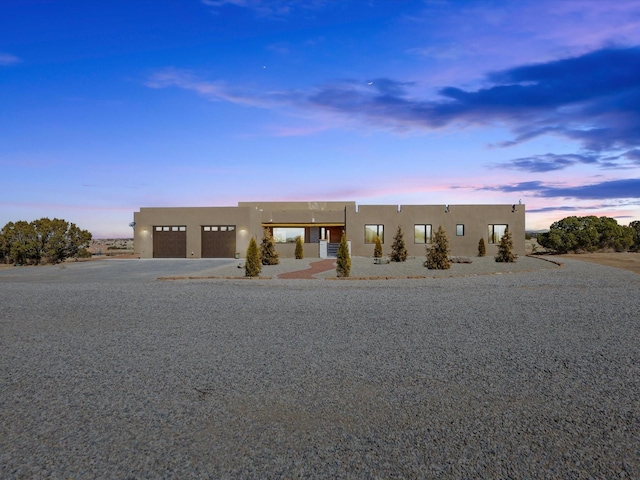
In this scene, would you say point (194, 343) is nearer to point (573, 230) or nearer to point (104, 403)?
point (104, 403)

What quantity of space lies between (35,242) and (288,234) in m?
15.4

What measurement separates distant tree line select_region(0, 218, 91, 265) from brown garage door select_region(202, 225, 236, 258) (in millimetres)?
8296

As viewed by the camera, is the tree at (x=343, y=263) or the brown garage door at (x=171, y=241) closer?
the tree at (x=343, y=263)

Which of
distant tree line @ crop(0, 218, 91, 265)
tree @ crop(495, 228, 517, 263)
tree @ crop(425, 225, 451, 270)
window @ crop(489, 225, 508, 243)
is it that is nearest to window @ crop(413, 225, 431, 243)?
window @ crop(489, 225, 508, 243)

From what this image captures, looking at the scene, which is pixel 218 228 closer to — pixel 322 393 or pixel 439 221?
pixel 439 221

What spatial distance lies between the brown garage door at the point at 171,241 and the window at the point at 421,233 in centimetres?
1598

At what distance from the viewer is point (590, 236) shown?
31.3m

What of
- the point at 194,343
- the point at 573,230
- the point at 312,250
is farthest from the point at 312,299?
the point at 573,230

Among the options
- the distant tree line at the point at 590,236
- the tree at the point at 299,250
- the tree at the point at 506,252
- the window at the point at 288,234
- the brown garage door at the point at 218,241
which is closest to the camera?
the tree at the point at 506,252

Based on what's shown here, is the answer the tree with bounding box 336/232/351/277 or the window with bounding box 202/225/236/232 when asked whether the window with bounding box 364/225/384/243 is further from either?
the tree with bounding box 336/232/351/277

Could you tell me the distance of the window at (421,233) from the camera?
2974cm

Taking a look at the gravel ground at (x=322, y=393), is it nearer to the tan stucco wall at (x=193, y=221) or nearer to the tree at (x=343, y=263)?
the tree at (x=343, y=263)

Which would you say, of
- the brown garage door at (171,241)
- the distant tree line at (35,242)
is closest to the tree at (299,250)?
the brown garage door at (171,241)

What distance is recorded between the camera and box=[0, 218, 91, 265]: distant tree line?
82.3 ft
